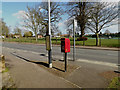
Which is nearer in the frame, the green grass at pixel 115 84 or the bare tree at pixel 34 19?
the green grass at pixel 115 84

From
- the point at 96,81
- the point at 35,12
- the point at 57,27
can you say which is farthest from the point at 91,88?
the point at 35,12

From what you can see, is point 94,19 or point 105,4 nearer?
point 105,4

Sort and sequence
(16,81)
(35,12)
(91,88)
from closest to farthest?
(91,88) < (16,81) < (35,12)

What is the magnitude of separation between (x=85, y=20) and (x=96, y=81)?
14.4 m

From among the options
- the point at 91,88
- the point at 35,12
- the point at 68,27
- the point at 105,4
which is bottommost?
the point at 91,88

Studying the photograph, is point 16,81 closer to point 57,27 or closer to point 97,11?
point 97,11

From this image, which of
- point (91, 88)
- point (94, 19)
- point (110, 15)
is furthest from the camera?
point (94, 19)

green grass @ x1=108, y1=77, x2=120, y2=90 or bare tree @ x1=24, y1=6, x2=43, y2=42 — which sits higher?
bare tree @ x1=24, y1=6, x2=43, y2=42

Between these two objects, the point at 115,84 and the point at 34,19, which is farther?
the point at 34,19

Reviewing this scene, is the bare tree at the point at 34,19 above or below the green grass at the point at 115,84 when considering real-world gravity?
above

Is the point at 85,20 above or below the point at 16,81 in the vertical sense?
above

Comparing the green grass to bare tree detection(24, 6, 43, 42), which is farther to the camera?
bare tree detection(24, 6, 43, 42)

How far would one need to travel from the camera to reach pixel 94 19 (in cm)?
1616

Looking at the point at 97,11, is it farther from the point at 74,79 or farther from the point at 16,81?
the point at 16,81
